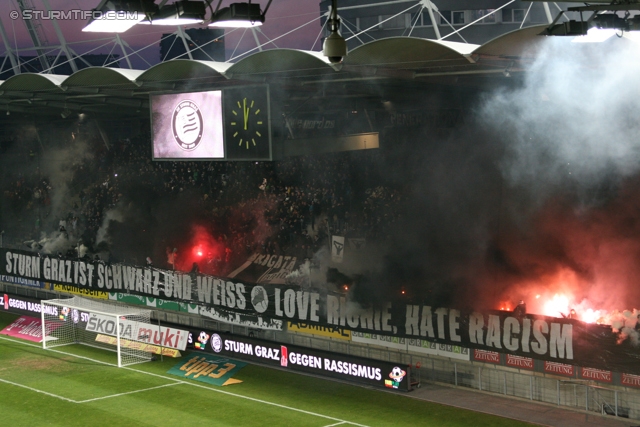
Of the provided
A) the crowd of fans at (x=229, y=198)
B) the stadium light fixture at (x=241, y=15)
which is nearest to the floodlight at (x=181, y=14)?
the stadium light fixture at (x=241, y=15)

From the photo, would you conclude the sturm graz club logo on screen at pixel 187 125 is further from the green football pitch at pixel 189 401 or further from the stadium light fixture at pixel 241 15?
the stadium light fixture at pixel 241 15

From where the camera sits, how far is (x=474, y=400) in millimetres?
16656

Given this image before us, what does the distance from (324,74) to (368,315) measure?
6235 mm

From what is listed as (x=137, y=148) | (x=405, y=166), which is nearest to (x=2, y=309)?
(x=137, y=148)

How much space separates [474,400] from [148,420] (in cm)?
679

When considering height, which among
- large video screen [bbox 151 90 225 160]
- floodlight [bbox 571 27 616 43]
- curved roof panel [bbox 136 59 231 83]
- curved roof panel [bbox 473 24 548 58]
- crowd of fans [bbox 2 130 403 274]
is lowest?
crowd of fans [bbox 2 130 403 274]

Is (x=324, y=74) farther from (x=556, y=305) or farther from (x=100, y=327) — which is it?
(x=100, y=327)

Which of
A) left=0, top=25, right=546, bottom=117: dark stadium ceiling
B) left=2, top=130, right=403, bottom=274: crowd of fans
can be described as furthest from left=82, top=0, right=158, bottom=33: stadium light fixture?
left=2, top=130, right=403, bottom=274: crowd of fans

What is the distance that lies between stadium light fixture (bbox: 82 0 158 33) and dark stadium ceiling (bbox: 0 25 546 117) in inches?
265

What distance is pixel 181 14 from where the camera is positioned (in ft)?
32.4

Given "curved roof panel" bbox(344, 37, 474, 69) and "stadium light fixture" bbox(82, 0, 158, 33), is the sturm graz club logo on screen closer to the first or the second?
"curved roof panel" bbox(344, 37, 474, 69)

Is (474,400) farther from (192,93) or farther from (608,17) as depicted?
(192,93)

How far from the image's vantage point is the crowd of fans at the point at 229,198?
25.0m

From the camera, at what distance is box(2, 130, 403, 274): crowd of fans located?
25.0 meters
